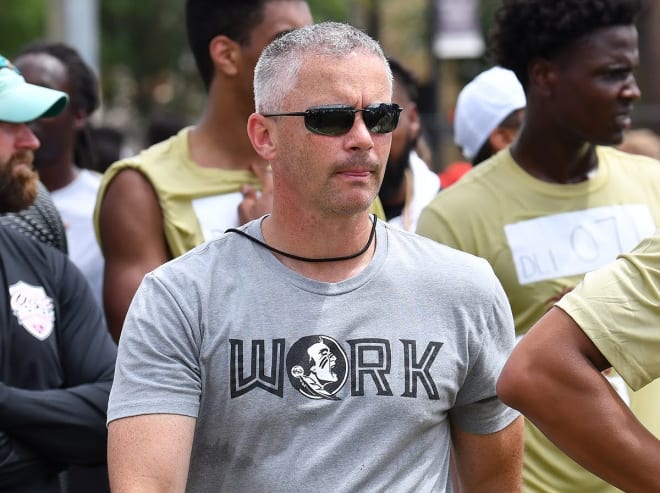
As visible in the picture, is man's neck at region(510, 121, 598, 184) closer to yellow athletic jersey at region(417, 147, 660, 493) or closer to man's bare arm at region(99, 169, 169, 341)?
yellow athletic jersey at region(417, 147, 660, 493)

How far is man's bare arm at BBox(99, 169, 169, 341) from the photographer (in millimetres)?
4758

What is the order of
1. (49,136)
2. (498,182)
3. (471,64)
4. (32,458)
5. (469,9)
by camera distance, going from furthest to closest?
(471,64), (469,9), (49,136), (498,182), (32,458)

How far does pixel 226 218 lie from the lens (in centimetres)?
484

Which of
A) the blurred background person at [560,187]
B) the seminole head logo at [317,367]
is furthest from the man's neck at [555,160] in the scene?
the seminole head logo at [317,367]

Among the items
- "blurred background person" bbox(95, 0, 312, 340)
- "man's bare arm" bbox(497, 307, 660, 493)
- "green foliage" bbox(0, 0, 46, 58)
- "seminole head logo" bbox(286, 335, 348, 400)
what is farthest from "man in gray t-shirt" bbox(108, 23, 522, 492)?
"green foliage" bbox(0, 0, 46, 58)

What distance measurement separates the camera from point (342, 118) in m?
3.16

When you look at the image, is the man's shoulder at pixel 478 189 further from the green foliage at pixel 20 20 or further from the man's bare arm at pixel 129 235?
the green foliage at pixel 20 20

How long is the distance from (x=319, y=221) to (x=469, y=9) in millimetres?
16971

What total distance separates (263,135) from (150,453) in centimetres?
88

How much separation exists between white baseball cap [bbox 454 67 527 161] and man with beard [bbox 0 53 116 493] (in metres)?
2.32

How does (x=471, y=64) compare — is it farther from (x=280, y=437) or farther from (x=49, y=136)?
(x=280, y=437)

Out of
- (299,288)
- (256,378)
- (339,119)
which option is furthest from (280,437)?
(339,119)

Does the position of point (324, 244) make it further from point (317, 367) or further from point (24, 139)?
point (24, 139)

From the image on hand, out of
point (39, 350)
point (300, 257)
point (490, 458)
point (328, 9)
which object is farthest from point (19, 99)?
point (328, 9)
